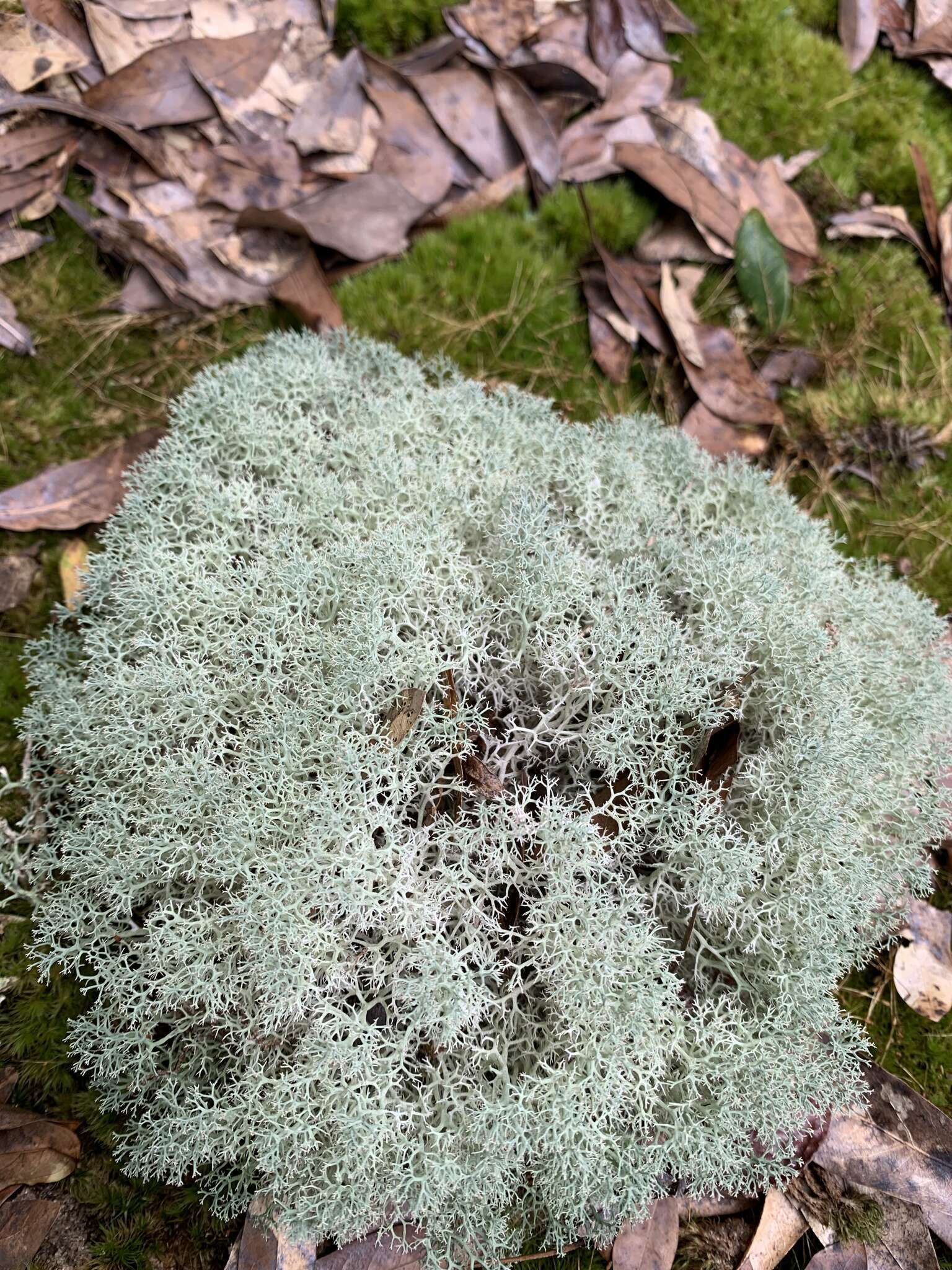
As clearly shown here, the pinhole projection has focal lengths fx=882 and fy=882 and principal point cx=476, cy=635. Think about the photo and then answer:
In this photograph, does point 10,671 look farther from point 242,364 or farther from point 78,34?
point 78,34

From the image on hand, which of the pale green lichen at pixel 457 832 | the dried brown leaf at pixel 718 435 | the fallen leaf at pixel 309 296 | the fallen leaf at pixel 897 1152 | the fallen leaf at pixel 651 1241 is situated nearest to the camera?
the pale green lichen at pixel 457 832

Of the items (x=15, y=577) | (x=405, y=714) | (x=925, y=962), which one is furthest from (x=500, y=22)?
(x=925, y=962)

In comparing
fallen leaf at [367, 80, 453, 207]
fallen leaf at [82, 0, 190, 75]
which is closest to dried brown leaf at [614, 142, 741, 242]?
fallen leaf at [367, 80, 453, 207]

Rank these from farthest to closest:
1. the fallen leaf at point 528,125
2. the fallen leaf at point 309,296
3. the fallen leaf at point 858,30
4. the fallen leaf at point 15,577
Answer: the fallen leaf at point 858,30
the fallen leaf at point 528,125
the fallen leaf at point 309,296
the fallen leaf at point 15,577

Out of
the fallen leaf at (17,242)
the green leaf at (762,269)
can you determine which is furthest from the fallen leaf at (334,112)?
the green leaf at (762,269)

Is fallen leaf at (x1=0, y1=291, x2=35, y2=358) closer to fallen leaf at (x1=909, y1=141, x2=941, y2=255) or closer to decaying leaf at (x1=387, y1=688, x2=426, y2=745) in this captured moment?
decaying leaf at (x1=387, y1=688, x2=426, y2=745)

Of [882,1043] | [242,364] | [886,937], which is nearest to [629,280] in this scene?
[242,364]

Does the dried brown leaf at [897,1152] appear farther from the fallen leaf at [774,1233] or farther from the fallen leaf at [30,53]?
the fallen leaf at [30,53]
